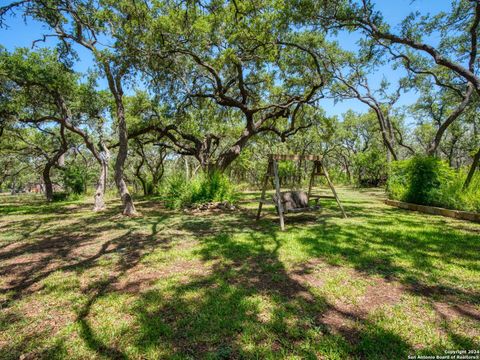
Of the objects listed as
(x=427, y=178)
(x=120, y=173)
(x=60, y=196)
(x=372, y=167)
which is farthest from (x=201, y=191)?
(x=372, y=167)

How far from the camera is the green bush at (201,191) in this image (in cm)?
1084

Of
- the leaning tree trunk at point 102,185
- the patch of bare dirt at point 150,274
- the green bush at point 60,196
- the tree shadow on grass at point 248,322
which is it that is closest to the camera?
the tree shadow on grass at point 248,322

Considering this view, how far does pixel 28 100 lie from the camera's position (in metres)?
12.4

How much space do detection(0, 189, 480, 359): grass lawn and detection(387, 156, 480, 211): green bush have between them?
1842 mm

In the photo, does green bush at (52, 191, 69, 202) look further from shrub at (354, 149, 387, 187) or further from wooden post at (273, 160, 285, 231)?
shrub at (354, 149, 387, 187)

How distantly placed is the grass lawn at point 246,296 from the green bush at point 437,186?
184 centimetres

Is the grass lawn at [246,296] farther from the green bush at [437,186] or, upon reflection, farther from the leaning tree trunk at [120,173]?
the leaning tree trunk at [120,173]

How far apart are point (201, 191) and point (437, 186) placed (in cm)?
872

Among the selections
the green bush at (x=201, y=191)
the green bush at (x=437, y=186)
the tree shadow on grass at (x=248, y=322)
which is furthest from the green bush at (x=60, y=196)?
the green bush at (x=437, y=186)

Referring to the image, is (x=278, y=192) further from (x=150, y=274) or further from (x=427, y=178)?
(x=427, y=178)

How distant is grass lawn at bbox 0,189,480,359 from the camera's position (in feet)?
7.33

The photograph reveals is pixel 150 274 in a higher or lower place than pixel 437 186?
lower

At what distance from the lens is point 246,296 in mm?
3037

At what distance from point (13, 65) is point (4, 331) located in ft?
40.4
